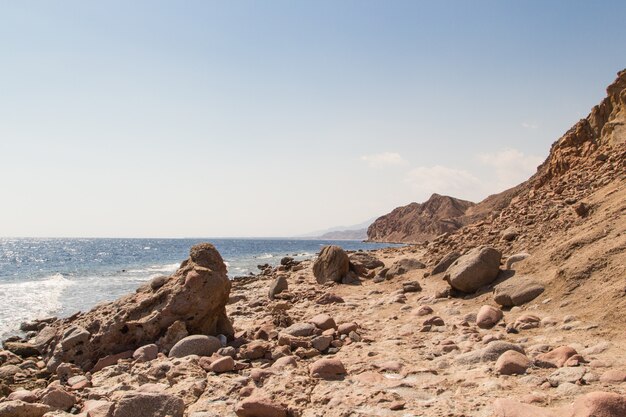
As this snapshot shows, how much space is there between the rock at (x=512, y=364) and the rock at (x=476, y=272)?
16.4 feet

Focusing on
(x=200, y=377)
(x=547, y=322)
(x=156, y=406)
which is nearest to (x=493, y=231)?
(x=547, y=322)

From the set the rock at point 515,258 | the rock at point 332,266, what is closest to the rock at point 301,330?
the rock at point 515,258

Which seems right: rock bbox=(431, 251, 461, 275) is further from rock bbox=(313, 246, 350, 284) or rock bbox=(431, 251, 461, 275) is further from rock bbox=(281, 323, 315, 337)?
rock bbox=(281, 323, 315, 337)

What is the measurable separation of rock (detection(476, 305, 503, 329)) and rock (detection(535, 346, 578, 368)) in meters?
2.21

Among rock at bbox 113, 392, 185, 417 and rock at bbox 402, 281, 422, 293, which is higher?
rock at bbox 402, 281, 422, 293

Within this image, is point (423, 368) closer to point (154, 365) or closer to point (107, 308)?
point (154, 365)

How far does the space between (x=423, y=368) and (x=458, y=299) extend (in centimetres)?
490

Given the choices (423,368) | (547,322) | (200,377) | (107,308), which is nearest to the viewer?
(423,368)

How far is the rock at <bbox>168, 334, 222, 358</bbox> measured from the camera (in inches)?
327

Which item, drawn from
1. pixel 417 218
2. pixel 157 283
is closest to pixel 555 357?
pixel 157 283

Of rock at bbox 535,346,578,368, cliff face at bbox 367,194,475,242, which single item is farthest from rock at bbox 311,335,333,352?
cliff face at bbox 367,194,475,242

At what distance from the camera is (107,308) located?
1075 cm

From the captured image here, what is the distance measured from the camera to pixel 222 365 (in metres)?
7.15

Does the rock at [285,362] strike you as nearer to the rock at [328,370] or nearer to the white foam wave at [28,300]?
the rock at [328,370]
